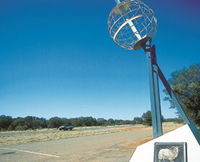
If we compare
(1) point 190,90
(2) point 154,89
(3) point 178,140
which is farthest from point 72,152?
(1) point 190,90

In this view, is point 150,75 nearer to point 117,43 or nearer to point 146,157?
point 117,43

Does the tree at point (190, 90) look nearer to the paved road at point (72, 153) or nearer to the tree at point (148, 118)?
the paved road at point (72, 153)

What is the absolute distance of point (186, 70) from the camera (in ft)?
62.1

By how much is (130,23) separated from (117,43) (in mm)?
837

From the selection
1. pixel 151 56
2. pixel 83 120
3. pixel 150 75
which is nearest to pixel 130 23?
pixel 151 56

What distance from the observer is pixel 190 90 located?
17719 mm

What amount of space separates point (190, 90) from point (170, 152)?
13416 mm

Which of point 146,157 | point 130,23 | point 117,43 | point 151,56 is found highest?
point 130,23

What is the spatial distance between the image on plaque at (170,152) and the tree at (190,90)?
12700 mm

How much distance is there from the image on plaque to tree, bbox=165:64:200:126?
500 inches

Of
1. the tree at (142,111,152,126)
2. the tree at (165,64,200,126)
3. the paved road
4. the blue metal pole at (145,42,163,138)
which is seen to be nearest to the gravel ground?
the paved road

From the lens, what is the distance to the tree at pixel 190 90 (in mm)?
17448

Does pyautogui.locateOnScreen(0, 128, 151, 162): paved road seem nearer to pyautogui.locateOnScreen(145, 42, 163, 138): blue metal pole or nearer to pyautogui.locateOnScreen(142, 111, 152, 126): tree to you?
pyautogui.locateOnScreen(145, 42, 163, 138): blue metal pole

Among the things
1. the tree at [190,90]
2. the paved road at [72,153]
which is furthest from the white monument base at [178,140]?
the tree at [190,90]
